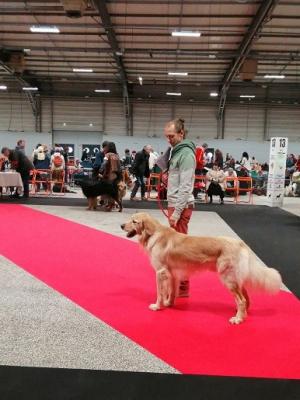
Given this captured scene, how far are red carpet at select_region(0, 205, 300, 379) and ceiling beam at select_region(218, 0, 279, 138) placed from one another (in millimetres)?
9635

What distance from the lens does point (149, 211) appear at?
34.8ft

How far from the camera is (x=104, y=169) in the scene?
32.4 ft

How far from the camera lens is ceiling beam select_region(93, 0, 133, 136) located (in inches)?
504

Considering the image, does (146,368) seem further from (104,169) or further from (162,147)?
(162,147)

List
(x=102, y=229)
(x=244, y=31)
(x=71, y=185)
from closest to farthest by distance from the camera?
(x=102, y=229), (x=244, y=31), (x=71, y=185)

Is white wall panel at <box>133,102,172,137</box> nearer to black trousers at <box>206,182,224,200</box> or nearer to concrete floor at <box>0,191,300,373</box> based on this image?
black trousers at <box>206,182,224,200</box>

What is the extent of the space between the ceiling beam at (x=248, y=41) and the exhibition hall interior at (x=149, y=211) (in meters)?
0.14

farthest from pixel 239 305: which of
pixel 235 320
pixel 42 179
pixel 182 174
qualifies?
pixel 42 179

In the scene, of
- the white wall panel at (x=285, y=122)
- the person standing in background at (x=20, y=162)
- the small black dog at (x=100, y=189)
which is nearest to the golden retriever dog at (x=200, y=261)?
the small black dog at (x=100, y=189)

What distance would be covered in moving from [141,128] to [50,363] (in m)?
22.4

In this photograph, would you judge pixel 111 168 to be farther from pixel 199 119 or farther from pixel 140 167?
pixel 199 119

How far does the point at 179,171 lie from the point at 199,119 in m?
21.1

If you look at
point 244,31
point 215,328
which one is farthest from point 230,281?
point 244,31

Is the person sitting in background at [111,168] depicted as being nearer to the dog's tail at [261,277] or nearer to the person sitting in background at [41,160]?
the person sitting in background at [41,160]
